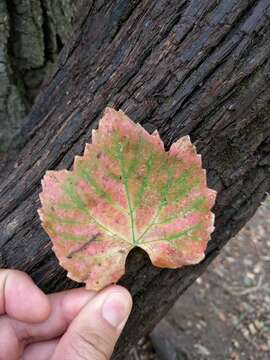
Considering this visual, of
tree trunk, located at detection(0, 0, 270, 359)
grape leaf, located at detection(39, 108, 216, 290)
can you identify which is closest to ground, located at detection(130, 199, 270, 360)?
tree trunk, located at detection(0, 0, 270, 359)

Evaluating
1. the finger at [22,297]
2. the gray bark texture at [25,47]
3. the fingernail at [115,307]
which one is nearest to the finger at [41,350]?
the finger at [22,297]

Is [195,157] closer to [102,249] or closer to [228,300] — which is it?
[102,249]

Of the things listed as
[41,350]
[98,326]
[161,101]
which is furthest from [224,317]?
[161,101]

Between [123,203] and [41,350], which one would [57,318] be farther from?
[123,203]

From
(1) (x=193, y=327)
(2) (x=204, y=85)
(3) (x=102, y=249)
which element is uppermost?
(2) (x=204, y=85)

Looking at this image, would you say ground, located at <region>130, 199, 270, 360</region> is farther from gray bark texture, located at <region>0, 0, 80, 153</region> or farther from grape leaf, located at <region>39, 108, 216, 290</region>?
grape leaf, located at <region>39, 108, 216, 290</region>

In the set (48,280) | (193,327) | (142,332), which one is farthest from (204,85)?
(193,327)
